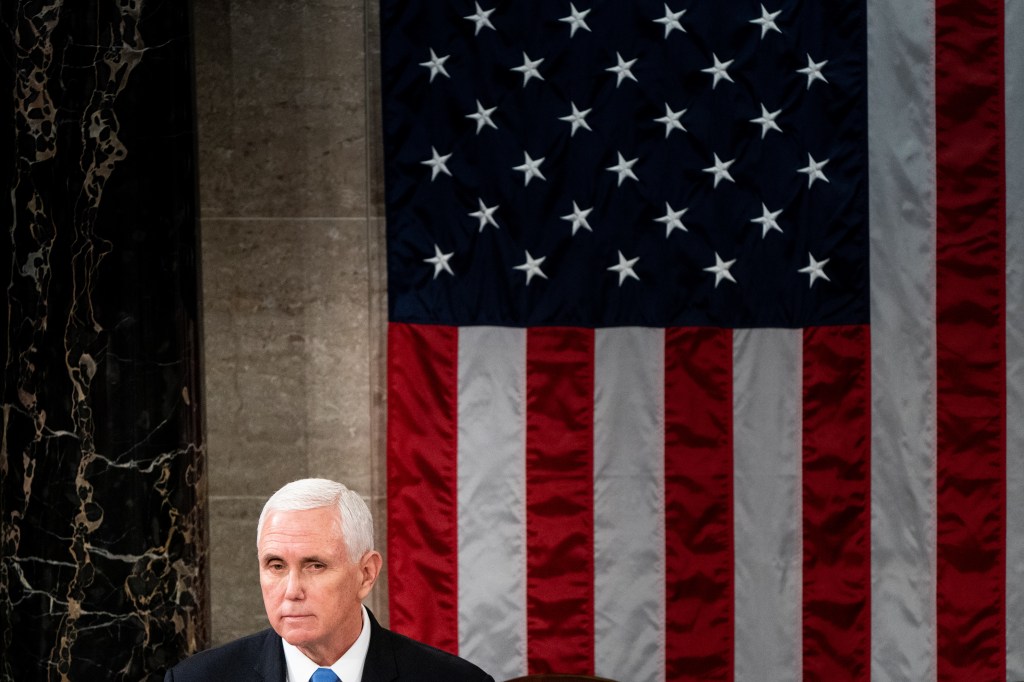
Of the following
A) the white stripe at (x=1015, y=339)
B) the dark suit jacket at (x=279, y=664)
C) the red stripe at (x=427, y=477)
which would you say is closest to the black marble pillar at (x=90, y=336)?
the red stripe at (x=427, y=477)

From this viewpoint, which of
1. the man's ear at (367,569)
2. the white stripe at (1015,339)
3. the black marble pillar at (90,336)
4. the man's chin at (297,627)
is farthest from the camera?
the white stripe at (1015,339)

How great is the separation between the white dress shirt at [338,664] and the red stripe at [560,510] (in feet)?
5.74

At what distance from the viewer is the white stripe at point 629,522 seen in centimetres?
391

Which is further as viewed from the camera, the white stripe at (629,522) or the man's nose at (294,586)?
the white stripe at (629,522)

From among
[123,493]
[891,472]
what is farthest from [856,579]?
[123,493]

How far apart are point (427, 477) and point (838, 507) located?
1.51m

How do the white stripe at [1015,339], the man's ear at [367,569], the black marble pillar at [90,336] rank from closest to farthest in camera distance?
the man's ear at [367,569] → the black marble pillar at [90,336] → the white stripe at [1015,339]

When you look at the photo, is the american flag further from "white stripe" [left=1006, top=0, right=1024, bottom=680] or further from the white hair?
the white hair

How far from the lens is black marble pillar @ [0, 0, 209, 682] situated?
3.54 metres

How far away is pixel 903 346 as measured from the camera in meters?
3.90

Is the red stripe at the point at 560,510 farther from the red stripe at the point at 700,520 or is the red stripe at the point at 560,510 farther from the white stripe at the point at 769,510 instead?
the white stripe at the point at 769,510

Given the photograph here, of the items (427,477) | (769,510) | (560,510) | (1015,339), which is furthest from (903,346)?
(427,477)

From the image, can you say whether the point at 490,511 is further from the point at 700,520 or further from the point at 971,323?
the point at 971,323

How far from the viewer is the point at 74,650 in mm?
3590
